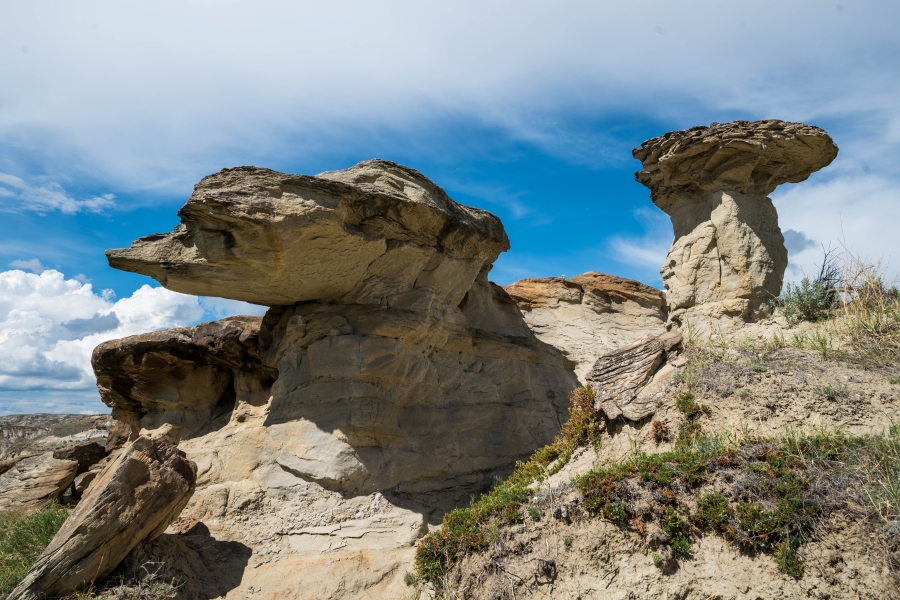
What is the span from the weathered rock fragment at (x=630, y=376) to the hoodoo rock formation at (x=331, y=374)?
144 inches

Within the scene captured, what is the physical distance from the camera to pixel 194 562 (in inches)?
361

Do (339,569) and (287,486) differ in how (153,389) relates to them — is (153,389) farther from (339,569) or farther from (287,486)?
(339,569)

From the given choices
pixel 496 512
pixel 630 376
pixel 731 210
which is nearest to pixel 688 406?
pixel 630 376

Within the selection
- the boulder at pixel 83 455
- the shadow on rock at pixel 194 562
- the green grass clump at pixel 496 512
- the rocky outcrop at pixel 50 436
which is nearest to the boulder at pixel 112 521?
the shadow on rock at pixel 194 562

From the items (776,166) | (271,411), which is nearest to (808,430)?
(776,166)

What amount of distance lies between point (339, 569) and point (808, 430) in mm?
6938

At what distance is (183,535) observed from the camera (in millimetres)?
9922

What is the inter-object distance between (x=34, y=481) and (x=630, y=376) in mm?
12756

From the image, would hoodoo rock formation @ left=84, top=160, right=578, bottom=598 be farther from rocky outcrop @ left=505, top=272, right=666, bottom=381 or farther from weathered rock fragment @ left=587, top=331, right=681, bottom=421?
weathered rock fragment @ left=587, top=331, right=681, bottom=421

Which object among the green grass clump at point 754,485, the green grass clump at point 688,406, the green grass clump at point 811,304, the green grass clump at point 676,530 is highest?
the green grass clump at point 811,304

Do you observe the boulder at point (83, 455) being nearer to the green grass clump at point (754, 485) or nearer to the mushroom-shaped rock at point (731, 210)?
the green grass clump at point (754, 485)

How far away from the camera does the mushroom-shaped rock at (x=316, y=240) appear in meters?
9.42

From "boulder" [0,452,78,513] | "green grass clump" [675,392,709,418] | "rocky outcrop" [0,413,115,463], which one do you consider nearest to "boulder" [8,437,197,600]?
"boulder" [0,452,78,513]

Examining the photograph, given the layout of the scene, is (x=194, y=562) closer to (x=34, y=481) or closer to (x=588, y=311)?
(x=34, y=481)
